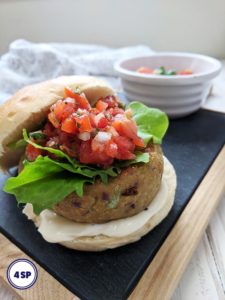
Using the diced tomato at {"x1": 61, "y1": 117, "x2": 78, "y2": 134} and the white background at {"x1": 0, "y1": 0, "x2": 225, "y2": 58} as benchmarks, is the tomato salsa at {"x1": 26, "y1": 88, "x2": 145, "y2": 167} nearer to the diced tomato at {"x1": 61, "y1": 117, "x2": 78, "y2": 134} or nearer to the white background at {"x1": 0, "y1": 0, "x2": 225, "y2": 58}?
the diced tomato at {"x1": 61, "y1": 117, "x2": 78, "y2": 134}

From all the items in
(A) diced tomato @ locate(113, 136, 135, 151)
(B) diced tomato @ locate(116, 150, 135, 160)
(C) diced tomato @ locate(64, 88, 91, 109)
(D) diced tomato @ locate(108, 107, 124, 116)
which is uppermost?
(C) diced tomato @ locate(64, 88, 91, 109)

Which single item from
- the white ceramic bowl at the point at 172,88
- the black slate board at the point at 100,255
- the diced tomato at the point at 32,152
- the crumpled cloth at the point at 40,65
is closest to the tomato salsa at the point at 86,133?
the diced tomato at the point at 32,152

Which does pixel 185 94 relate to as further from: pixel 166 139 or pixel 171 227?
pixel 171 227

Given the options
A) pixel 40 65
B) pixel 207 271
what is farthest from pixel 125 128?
pixel 40 65

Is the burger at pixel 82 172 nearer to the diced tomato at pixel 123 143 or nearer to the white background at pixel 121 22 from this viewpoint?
the diced tomato at pixel 123 143

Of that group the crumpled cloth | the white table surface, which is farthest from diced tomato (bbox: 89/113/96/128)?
the crumpled cloth

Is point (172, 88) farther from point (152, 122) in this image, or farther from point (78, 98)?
point (78, 98)

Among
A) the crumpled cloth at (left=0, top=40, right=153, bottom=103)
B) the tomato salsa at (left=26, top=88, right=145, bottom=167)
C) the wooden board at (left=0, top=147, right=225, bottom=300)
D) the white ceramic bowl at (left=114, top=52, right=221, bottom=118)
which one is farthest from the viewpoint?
the crumpled cloth at (left=0, top=40, right=153, bottom=103)
